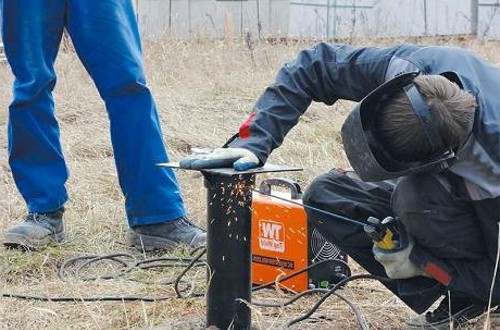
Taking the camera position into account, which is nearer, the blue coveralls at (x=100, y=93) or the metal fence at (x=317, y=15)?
the blue coveralls at (x=100, y=93)

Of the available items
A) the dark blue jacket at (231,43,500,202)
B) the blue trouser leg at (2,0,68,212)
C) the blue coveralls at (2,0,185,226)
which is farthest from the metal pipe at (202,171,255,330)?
the blue trouser leg at (2,0,68,212)

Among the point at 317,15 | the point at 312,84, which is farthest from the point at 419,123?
the point at 317,15

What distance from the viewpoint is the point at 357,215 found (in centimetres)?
288

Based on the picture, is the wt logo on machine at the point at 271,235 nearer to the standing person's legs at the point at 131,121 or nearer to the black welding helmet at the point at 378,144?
the standing person's legs at the point at 131,121

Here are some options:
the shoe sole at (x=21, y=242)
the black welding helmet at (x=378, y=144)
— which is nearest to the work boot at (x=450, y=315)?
the black welding helmet at (x=378, y=144)

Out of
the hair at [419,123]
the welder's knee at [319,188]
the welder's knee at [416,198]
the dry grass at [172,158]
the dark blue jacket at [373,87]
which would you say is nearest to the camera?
the hair at [419,123]

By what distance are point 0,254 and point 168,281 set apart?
793 mm

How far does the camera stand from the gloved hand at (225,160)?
2.55 meters

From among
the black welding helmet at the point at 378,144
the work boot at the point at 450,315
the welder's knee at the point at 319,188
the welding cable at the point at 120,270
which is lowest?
the welding cable at the point at 120,270

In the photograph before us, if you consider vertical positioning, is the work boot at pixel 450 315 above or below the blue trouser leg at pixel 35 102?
below

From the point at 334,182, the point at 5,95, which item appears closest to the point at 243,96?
the point at 5,95

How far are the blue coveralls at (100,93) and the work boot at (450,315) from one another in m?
1.31

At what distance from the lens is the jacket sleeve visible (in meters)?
2.77

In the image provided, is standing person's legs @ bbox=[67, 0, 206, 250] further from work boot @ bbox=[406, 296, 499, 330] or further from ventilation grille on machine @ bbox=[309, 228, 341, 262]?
work boot @ bbox=[406, 296, 499, 330]
